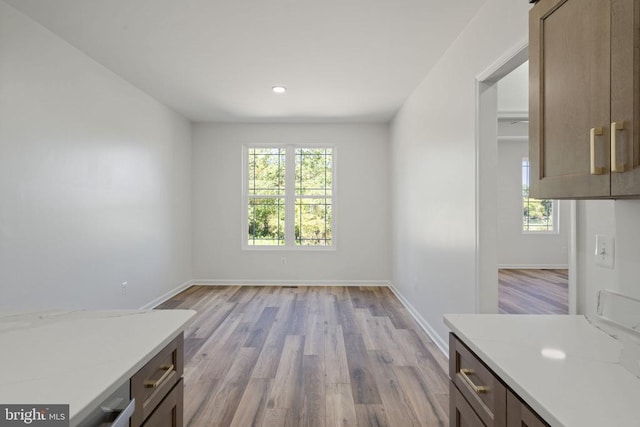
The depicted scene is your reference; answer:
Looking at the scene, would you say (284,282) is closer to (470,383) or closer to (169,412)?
(169,412)

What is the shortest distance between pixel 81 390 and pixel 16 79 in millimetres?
2609

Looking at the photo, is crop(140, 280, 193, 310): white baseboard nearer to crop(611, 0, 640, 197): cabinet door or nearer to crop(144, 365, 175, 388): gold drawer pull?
crop(144, 365, 175, 388): gold drawer pull

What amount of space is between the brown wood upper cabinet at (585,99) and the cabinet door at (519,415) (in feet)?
1.97

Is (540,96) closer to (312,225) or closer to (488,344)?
(488,344)

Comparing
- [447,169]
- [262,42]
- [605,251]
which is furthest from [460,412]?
[262,42]

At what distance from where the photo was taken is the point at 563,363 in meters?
0.95

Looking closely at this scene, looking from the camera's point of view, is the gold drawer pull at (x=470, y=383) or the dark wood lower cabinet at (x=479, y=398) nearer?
the dark wood lower cabinet at (x=479, y=398)

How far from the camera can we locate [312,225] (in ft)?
18.9

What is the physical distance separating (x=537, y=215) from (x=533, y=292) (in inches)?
98.6

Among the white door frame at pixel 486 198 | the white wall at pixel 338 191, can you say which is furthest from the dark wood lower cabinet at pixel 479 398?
the white wall at pixel 338 191

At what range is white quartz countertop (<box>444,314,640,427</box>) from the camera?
74cm

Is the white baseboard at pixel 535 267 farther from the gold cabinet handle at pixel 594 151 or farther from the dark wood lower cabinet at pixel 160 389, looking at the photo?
the dark wood lower cabinet at pixel 160 389

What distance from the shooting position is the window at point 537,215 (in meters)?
6.96

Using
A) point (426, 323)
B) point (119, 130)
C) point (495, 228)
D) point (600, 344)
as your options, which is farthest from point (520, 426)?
point (119, 130)
